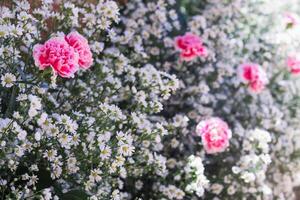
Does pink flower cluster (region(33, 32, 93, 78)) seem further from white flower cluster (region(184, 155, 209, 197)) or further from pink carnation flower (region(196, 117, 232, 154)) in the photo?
pink carnation flower (region(196, 117, 232, 154))

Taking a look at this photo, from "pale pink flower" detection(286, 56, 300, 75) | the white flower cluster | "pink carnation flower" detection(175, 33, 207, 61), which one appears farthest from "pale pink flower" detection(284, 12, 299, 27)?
the white flower cluster

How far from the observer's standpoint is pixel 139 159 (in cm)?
320

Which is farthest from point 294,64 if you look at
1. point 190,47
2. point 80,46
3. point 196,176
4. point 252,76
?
point 80,46

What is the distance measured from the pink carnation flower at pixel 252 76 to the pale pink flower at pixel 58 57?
1.97 meters

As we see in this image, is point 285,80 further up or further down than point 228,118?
further up

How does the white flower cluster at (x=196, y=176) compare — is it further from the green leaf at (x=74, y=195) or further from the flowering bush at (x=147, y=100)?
the green leaf at (x=74, y=195)

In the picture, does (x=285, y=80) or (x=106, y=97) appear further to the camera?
(x=285, y=80)

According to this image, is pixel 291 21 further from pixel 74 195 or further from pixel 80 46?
pixel 74 195

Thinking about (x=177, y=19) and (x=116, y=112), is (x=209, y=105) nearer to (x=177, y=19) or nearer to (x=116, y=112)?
(x=177, y=19)

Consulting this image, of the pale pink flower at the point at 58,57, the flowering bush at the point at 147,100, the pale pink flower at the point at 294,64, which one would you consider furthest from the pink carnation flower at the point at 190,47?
the pale pink flower at the point at 58,57

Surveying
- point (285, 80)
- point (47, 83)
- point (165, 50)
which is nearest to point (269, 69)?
point (285, 80)

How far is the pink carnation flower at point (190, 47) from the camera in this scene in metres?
3.98

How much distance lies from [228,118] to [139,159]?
4.39 ft

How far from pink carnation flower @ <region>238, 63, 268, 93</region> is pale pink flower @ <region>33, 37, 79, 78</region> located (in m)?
1.97
